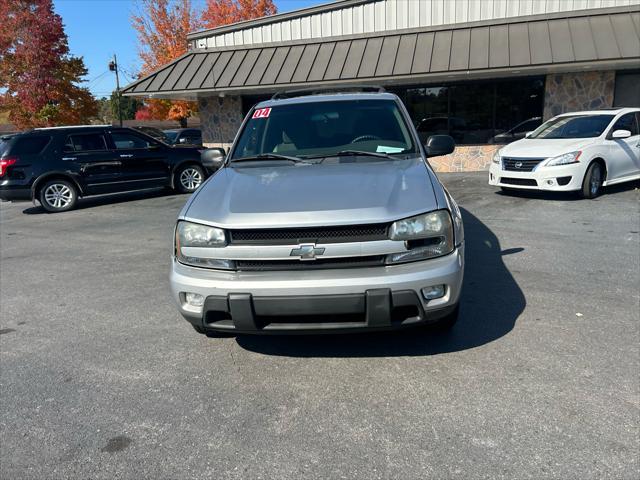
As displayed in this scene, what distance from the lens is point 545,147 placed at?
30.0 ft

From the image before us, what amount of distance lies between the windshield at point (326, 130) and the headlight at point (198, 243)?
135cm

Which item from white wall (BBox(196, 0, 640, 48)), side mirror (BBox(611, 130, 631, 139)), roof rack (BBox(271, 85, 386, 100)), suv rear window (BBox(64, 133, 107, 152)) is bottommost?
side mirror (BBox(611, 130, 631, 139))

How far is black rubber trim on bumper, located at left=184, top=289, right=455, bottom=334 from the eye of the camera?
283cm

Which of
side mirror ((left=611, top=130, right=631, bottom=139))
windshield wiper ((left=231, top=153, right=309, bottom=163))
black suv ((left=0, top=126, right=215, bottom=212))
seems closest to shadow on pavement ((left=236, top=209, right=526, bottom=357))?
windshield wiper ((left=231, top=153, right=309, bottom=163))

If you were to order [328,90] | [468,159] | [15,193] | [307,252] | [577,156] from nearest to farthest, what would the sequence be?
[307,252], [328,90], [577,156], [15,193], [468,159]

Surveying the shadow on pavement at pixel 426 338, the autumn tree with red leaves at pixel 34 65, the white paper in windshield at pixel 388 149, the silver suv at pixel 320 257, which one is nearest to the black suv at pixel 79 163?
the white paper in windshield at pixel 388 149

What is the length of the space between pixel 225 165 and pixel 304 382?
2.06m

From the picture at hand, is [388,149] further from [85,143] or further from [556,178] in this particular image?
[85,143]

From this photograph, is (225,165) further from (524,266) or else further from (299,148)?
(524,266)

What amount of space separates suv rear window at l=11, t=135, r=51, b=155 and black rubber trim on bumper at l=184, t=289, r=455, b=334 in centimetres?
973

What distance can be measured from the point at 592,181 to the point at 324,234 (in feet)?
26.2

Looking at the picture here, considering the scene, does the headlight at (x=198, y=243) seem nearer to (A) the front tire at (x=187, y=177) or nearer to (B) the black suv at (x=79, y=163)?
(B) the black suv at (x=79, y=163)

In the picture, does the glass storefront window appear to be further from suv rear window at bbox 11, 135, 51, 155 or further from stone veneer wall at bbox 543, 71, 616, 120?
suv rear window at bbox 11, 135, 51, 155

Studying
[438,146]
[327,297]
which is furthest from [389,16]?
[327,297]
